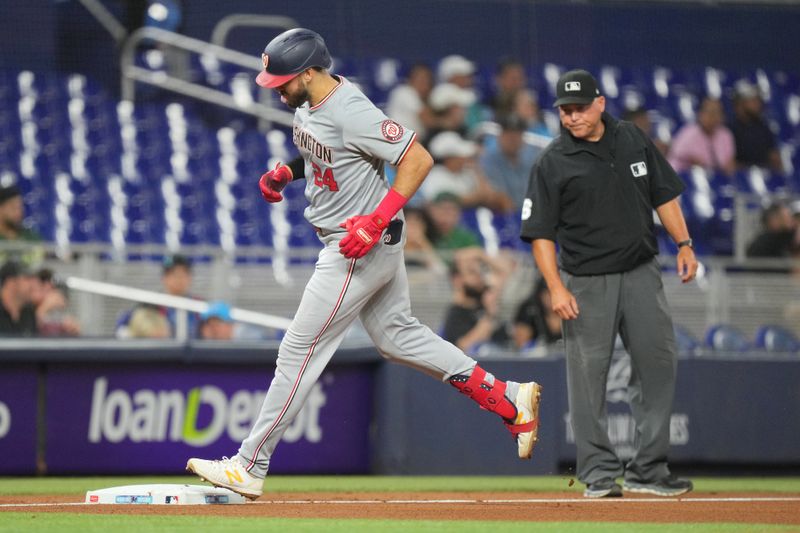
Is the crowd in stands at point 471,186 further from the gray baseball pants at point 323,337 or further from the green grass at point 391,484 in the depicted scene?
the gray baseball pants at point 323,337

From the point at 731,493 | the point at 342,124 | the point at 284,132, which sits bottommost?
the point at 731,493

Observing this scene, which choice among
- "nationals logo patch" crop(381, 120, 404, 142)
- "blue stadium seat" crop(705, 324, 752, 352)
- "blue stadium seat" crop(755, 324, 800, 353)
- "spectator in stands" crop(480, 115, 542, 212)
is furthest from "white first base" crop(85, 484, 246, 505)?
"spectator in stands" crop(480, 115, 542, 212)

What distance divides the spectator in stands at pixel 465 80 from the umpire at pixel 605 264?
8069 mm

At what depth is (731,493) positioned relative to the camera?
651 cm

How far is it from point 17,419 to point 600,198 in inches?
152

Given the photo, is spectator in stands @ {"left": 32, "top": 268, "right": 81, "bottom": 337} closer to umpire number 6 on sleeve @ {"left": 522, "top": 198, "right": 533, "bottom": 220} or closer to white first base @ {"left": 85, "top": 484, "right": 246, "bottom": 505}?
white first base @ {"left": 85, "top": 484, "right": 246, "bottom": 505}

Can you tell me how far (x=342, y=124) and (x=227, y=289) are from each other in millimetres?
4156

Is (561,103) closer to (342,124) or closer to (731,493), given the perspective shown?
(342,124)

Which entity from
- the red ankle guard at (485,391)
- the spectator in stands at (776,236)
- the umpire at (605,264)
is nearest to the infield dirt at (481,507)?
the umpire at (605,264)

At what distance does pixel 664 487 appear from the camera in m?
5.96

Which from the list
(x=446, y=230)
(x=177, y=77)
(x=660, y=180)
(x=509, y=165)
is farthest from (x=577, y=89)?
(x=177, y=77)

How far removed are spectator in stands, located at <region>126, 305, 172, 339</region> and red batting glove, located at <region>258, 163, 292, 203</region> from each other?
2979 millimetres

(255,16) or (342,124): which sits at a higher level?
(255,16)

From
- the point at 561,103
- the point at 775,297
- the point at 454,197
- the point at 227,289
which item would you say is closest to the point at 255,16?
the point at 454,197
